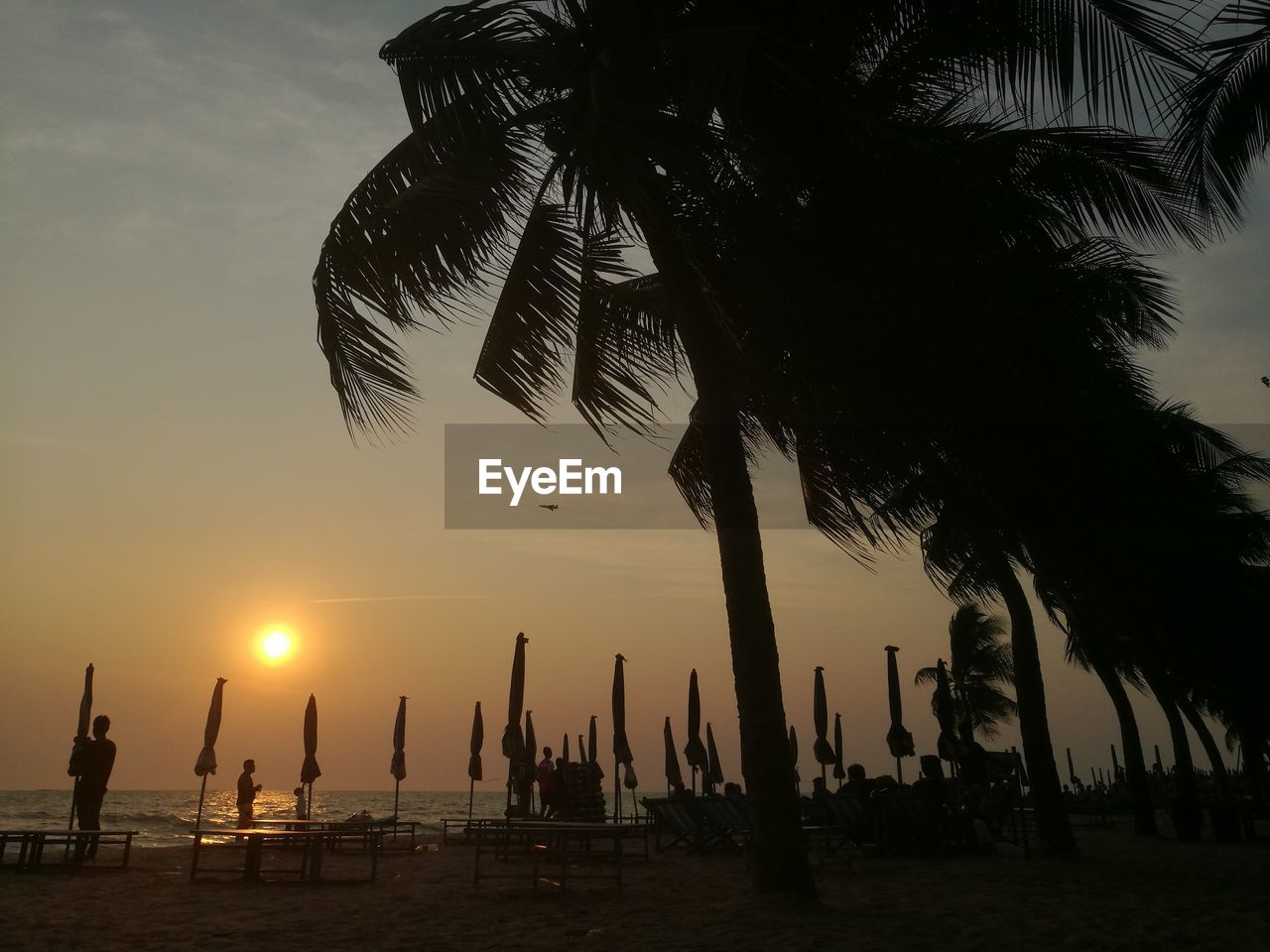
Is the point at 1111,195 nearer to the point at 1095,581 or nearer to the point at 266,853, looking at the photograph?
the point at 1095,581

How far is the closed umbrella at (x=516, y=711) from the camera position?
16766 mm

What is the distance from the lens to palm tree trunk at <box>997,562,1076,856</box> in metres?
11.5

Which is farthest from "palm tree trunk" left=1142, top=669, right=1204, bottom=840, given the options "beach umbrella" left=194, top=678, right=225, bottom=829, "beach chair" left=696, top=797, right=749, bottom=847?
"beach umbrella" left=194, top=678, right=225, bottom=829

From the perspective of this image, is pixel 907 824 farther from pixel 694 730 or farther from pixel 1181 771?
pixel 1181 771

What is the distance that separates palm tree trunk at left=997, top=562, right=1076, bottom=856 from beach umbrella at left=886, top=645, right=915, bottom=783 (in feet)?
13.2

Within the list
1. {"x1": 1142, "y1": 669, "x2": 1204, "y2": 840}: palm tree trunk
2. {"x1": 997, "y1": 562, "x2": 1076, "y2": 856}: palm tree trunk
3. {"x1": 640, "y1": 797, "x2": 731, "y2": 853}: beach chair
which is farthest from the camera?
{"x1": 1142, "y1": 669, "x2": 1204, "y2": 840}: palm tree trunk

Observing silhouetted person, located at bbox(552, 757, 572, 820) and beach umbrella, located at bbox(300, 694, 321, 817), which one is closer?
silhouetted person, located at bbox(552, 757, 572, 820)

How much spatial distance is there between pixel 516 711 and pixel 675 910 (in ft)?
33.9

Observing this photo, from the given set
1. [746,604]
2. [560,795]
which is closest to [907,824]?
[560,795]


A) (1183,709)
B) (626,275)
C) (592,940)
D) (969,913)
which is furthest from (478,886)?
(1183,709)

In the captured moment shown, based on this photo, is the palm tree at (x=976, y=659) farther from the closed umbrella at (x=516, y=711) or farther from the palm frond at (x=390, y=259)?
the palm frond at (x=390, y=259)

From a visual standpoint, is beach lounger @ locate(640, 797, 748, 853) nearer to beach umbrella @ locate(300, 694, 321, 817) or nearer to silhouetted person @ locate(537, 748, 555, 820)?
silhouetted person @ locate(537, 748, 555, 820)

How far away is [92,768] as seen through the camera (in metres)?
10.9

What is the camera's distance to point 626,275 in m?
8.98
